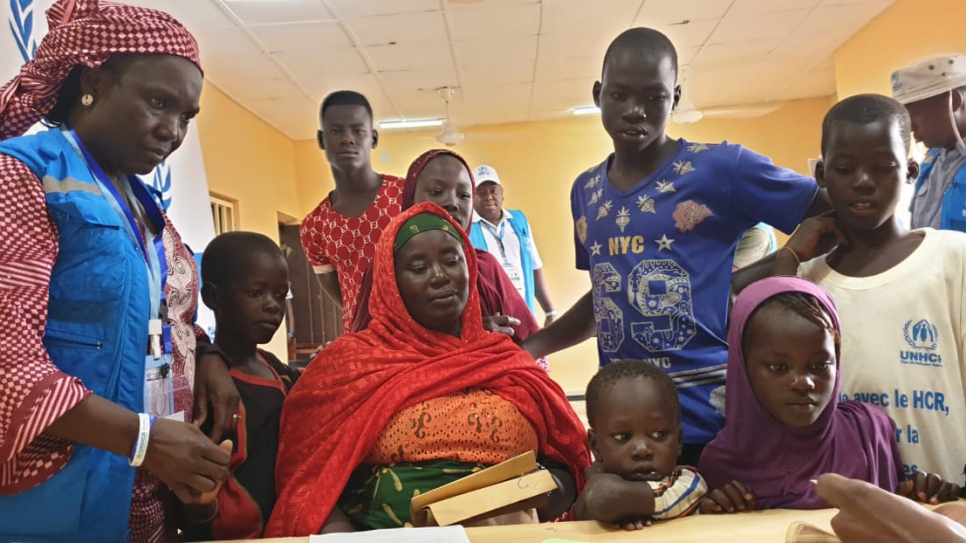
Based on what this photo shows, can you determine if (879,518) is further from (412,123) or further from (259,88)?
(412,123)

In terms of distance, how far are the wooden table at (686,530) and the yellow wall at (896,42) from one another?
491 centimetres

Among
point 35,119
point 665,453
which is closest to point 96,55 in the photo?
point 35,119

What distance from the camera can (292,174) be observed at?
848 centimetres

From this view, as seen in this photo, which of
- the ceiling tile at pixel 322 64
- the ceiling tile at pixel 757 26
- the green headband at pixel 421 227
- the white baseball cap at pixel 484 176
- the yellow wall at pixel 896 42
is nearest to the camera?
the green headband at pixel 421 227

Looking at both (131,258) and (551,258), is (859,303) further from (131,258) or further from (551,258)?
(551,258)

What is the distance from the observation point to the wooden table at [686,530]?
1.15 metres

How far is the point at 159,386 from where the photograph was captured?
1341 millimetres

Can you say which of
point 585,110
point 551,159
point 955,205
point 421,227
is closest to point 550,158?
point 551,159

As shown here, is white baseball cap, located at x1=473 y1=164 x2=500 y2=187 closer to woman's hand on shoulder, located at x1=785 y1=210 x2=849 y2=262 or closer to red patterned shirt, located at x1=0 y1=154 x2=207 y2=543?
woman's hand on shoulder, located at x1=785 y1=210 x2=849 y2=262

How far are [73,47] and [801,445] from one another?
1.66 meters

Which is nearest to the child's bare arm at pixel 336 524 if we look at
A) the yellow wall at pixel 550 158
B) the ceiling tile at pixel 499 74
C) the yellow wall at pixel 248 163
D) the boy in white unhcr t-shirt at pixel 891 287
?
the boy in white unhcr t-shirt at pixel 891 287

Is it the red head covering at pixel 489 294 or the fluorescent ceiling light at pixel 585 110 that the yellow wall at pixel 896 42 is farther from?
the red head covering at pixel 489 294

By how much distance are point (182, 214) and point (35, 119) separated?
232 centimetres

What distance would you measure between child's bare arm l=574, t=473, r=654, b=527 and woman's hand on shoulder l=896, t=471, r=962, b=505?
512 millimetres
